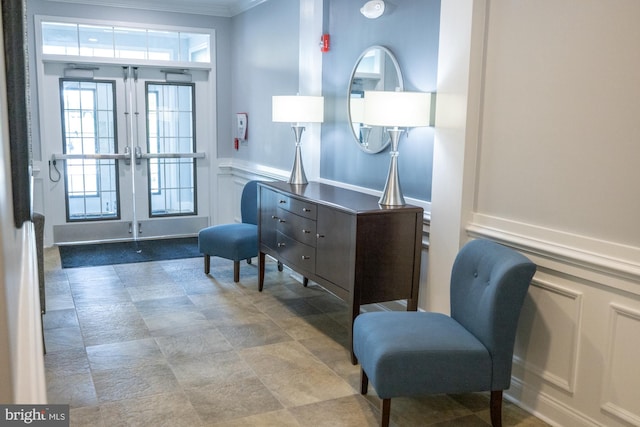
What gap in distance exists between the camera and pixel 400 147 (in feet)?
12.5

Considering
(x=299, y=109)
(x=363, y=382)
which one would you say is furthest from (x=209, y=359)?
(x=299, y=109)

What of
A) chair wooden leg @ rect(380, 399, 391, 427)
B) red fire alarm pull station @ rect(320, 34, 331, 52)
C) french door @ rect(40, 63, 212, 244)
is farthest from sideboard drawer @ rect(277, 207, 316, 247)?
french door @ rect(40, 63, 212, 244)

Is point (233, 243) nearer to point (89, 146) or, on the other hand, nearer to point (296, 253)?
point (296, 253)

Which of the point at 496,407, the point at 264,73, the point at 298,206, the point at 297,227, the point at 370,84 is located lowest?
the point at 496,407

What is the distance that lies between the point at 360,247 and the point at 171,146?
397cm

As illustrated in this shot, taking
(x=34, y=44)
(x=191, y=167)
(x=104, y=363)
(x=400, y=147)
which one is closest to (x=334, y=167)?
(x=400, y=147)

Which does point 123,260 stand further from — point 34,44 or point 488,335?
point 488,335

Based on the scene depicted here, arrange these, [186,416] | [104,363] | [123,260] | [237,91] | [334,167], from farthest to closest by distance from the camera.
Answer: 1. [237,91]
2. [123,260]
3. [334,167]
4. [104,363]
5. [186,416]

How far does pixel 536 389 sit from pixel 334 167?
2.31 meters

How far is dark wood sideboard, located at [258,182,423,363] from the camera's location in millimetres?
3322

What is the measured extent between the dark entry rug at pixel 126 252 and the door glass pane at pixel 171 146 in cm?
46

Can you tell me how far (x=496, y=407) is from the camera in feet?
8.76

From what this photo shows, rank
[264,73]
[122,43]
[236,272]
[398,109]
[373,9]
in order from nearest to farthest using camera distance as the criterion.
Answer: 1. [398,109]
2. [373,9]
3. [236,272]
4. [264,73]
5. [122,43]

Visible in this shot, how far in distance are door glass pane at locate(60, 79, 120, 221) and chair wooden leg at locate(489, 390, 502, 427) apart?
4.94m
